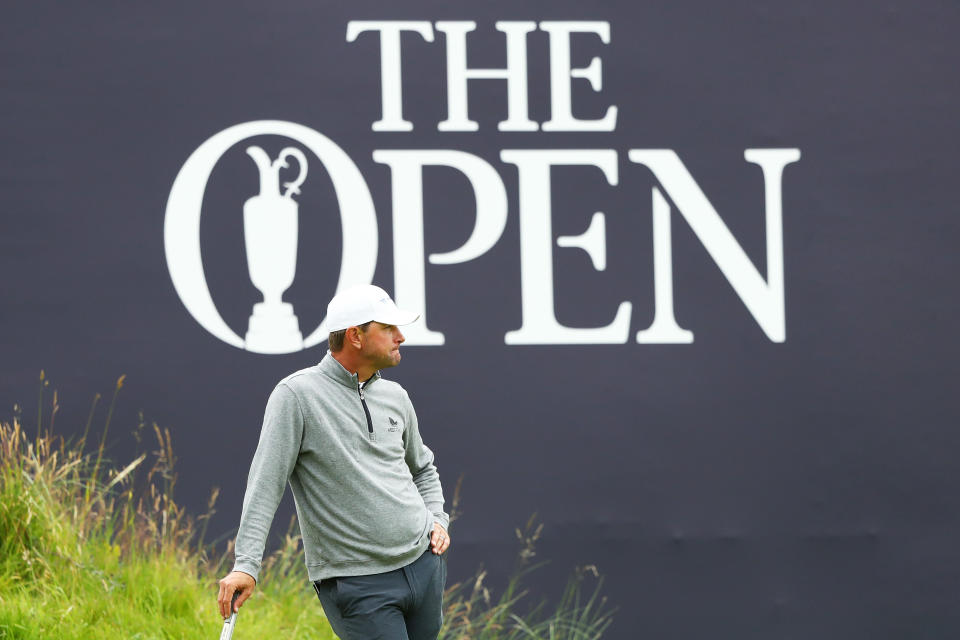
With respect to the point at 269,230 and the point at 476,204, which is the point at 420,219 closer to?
the point at 476,204

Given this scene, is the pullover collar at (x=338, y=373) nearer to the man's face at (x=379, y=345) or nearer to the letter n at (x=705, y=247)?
the man's face at (x=379, y=345)

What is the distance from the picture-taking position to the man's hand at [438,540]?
359 centimetres

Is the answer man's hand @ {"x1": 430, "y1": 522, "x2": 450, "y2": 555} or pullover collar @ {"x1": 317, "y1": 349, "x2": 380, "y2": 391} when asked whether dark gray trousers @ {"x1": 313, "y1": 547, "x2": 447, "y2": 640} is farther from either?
pullover collar @ {"x1": 317, "y1": 349, "x2": 380, "y2": 391}

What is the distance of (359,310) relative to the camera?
3.51 m

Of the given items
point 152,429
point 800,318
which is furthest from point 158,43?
point 800,318

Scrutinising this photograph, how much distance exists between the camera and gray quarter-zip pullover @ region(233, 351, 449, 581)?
3.38 m

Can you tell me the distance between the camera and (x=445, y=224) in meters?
5.76

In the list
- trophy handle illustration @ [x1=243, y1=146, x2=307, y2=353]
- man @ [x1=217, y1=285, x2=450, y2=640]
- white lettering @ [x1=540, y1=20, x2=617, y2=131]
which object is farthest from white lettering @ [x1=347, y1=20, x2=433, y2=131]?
man @ [x1=217, y1=285, x2=450, y2=640]

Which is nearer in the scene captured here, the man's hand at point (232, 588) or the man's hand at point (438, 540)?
the man's hand at point (232, 588)

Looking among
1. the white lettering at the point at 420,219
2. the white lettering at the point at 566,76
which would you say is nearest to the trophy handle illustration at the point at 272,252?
the white lettering at the point at 420,219

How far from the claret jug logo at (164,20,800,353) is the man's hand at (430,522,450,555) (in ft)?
7.14

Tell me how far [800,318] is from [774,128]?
39.3 inches

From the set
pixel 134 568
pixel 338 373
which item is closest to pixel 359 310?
pixel 338 373

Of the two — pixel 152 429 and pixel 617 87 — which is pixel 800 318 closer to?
pixel 617 87
